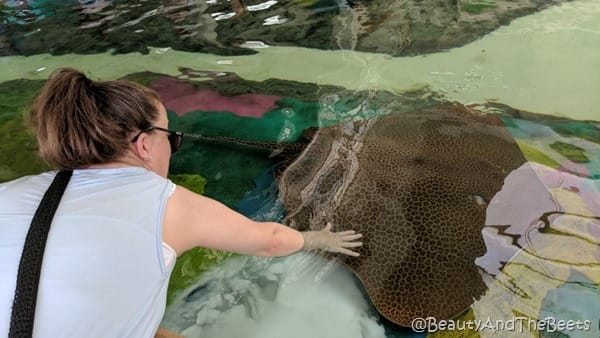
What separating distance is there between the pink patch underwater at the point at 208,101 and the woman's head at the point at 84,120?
1.87 meters

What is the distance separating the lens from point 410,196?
2111mm

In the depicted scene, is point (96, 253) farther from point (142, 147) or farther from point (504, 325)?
point (504, 325)

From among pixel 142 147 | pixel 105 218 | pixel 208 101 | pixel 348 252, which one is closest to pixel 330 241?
pixel 348 252

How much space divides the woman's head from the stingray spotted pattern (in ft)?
3.44

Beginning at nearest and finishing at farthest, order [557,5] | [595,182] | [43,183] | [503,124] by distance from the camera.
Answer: [43,183] → [595,182] → [503,124] → [557,5]

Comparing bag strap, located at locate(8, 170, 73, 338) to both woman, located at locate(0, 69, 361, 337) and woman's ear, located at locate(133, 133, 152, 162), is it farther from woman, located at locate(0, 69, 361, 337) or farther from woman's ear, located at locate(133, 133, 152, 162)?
woman's ear, located at locate(133, 133, 152, 162)

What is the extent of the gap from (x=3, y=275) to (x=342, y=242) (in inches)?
50.3

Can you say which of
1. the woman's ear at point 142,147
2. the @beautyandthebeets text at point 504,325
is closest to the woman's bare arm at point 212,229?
the woman's ear at point 142,147

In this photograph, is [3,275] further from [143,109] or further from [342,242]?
[342,242]

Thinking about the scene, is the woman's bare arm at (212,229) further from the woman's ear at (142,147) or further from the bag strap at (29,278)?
the bag strap at (29,278)

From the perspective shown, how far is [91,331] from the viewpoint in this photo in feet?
3.89

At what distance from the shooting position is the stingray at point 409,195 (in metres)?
1.82

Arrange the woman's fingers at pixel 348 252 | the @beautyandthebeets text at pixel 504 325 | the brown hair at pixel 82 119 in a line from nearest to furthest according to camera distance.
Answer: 1. the brown hair at pixel 82 119
2. the @beautyandthebeets text at pixel 504 325
3. the woman's fingers at pixel 348 252

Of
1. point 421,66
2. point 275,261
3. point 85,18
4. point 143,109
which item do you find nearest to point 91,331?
point 143,109
